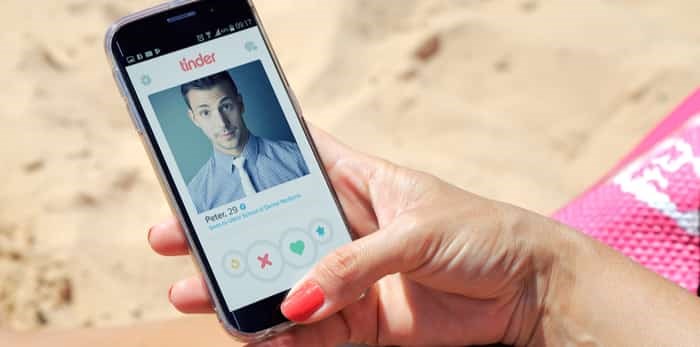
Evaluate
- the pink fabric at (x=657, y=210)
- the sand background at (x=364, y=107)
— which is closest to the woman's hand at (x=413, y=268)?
the pink fabric at (x=657, y=210)

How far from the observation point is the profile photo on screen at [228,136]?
4.13 ft

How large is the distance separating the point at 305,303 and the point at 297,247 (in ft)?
0.34

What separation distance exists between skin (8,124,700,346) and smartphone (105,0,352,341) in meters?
0.07

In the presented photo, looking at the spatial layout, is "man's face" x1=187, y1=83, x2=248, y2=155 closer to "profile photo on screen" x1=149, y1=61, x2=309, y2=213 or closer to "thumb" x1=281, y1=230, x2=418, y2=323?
"profile photo on screen" x1=149, y1=61, x2=309, y2=213

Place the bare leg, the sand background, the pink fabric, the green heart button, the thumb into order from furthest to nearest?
the sand background → the pink fabric → the bare leg → the green heart button → the thumb

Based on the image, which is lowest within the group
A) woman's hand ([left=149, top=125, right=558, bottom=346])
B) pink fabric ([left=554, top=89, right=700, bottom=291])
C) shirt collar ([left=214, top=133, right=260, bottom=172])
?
pink fabric ([left=554, top=89, right=700, bottom=291])

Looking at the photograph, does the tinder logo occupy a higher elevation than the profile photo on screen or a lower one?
higher

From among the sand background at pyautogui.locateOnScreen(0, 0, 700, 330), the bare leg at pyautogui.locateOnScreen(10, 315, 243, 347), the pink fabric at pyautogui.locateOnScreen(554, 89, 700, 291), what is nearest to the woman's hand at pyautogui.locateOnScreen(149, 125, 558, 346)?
the bare leg at pyautogui.locateOnScreen(10, 315, 243, 347)


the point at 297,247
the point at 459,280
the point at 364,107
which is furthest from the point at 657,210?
the point at 364,107

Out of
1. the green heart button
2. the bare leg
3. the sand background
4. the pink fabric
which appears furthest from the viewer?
the sand background

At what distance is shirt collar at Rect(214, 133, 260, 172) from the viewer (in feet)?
4.15

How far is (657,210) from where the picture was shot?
5.19 ft

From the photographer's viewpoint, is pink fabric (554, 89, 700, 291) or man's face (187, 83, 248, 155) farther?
pink fabric (554, 89, 700, 291)

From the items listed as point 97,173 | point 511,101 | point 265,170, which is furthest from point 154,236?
point 511,101
